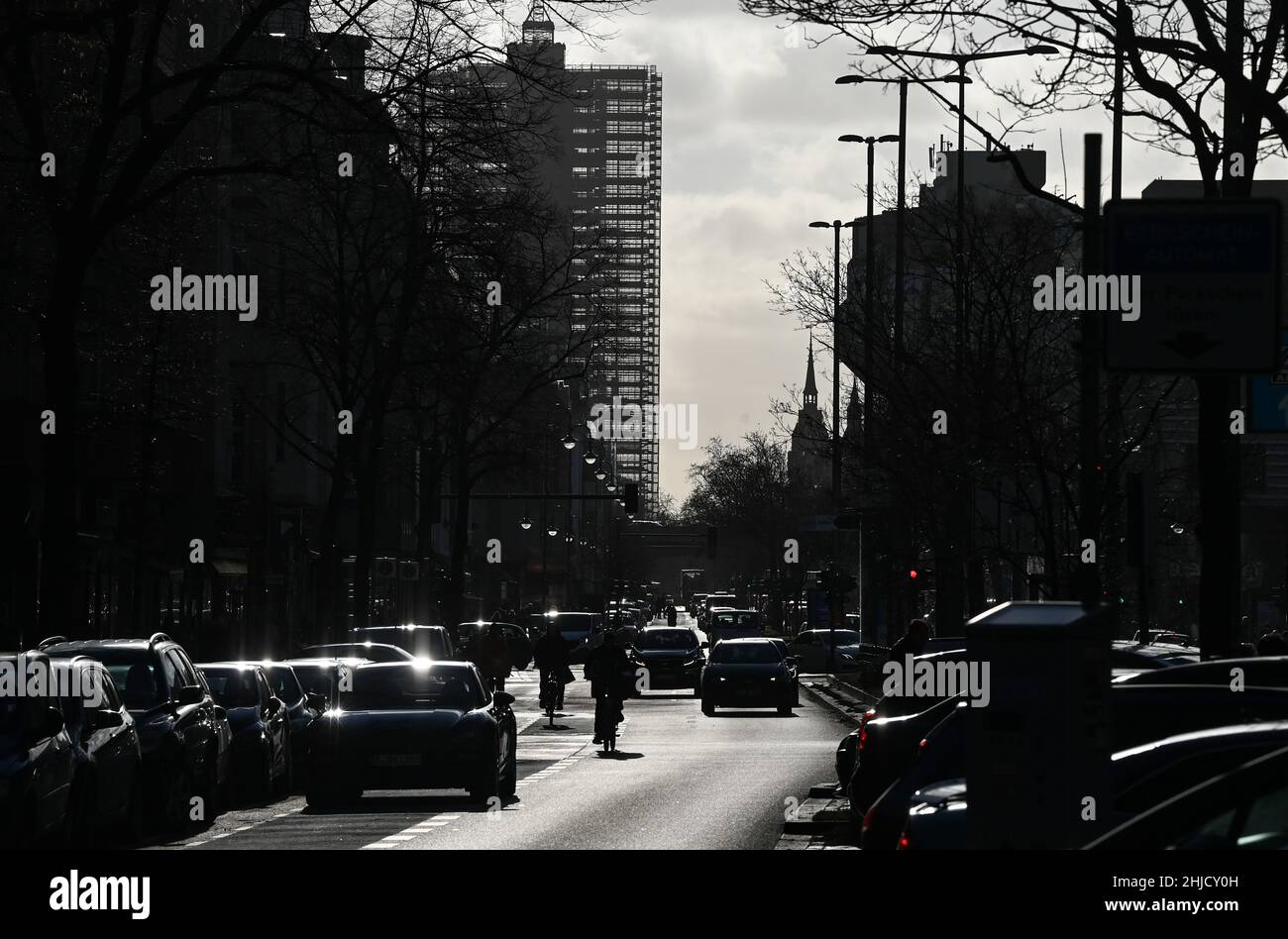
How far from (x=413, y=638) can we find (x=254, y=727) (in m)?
18.8

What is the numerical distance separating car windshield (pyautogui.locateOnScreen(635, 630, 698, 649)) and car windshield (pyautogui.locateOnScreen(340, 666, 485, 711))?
37837 mm

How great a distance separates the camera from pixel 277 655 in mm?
64500

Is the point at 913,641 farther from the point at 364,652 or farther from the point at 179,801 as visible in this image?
the point at 179,801

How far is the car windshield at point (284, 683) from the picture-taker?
2908 centimetres

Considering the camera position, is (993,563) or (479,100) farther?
(993,563)

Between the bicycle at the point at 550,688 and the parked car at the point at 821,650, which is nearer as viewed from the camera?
the bicycle at the point at 550,688

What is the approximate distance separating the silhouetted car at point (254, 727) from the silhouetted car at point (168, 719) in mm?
2051

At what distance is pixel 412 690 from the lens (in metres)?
24.5

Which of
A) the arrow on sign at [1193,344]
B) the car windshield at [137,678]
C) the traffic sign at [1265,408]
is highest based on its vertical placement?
the traffic sign at [1265,408]

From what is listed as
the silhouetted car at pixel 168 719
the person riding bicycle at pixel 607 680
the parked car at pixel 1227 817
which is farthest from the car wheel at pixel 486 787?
the parked car at pixel 1227 817

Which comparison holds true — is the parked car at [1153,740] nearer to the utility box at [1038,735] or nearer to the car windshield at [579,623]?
the utility box at [1038,735]
